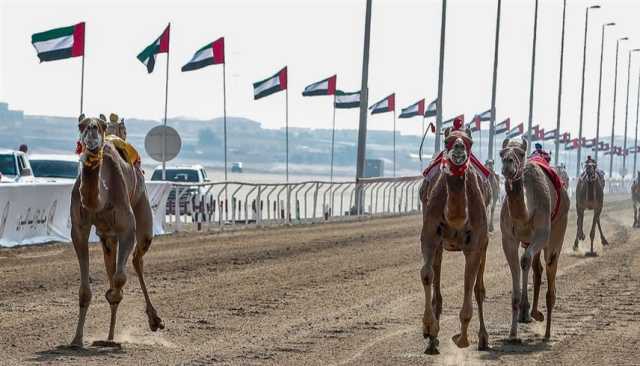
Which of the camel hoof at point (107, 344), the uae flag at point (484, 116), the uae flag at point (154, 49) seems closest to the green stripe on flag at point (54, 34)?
the uae flag at point (154, 49)

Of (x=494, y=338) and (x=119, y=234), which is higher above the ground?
(x=119, y=234)

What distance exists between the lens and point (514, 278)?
45.9ft

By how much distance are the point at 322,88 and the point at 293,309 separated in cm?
3936

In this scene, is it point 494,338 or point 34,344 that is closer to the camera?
point 34,344

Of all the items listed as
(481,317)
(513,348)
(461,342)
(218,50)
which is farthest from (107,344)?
(218,50)

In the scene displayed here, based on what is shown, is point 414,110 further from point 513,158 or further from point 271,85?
point 513,158

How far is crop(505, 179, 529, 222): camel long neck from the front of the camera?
1401 cm

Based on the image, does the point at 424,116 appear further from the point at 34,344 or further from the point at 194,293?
the point at 34,344

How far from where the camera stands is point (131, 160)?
13789mm

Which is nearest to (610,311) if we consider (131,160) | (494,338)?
(494,338)

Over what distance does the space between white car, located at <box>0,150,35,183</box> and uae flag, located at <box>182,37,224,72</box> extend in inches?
555

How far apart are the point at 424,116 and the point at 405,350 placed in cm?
5673

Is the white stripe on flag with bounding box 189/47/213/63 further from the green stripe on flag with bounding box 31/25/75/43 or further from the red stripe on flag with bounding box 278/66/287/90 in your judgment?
the green stripe on flag with bounding box 31/25/75/43

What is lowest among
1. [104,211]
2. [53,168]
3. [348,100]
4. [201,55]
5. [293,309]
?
[293,309]
